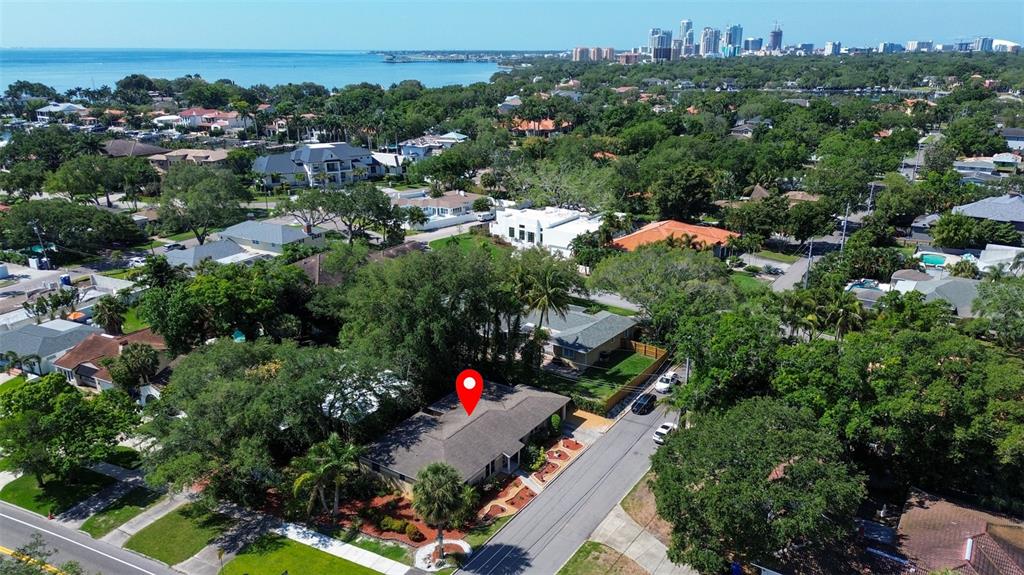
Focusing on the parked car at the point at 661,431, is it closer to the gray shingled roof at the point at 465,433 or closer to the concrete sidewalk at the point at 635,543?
the gray shingled roof at the point at 465,433

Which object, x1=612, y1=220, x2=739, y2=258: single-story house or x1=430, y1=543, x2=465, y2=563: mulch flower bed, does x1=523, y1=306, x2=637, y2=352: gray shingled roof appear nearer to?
x1=612, y1=220, x2=739, y2=258: single-story house

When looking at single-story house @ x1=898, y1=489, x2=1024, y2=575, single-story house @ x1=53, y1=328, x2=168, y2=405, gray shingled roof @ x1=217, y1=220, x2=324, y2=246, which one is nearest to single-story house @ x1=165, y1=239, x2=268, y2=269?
gray shingled roof @ x1=217, y1=220, x2=324, y2=246

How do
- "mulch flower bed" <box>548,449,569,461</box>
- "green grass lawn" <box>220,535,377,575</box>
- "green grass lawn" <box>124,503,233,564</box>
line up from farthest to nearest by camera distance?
"mulch flower bed" <box>548,449,569,461</box> → "green grass lawn" <box>124,503,233,564</box> → "green grass lawn" <box>220,535,377,575</box>

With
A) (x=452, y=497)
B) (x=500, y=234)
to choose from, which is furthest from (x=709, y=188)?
(x=452, y=497)

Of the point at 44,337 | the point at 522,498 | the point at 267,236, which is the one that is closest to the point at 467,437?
the point at 522,498

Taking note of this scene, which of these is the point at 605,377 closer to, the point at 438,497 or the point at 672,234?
the point at 438,497

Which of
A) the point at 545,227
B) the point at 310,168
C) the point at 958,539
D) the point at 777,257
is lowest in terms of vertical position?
→ the point at 958,539

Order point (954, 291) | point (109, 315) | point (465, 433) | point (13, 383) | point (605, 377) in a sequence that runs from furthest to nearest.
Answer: point (954, 291) → point (109, 315) → point (605, 377) → point (13, 383) → point (465, 433)
